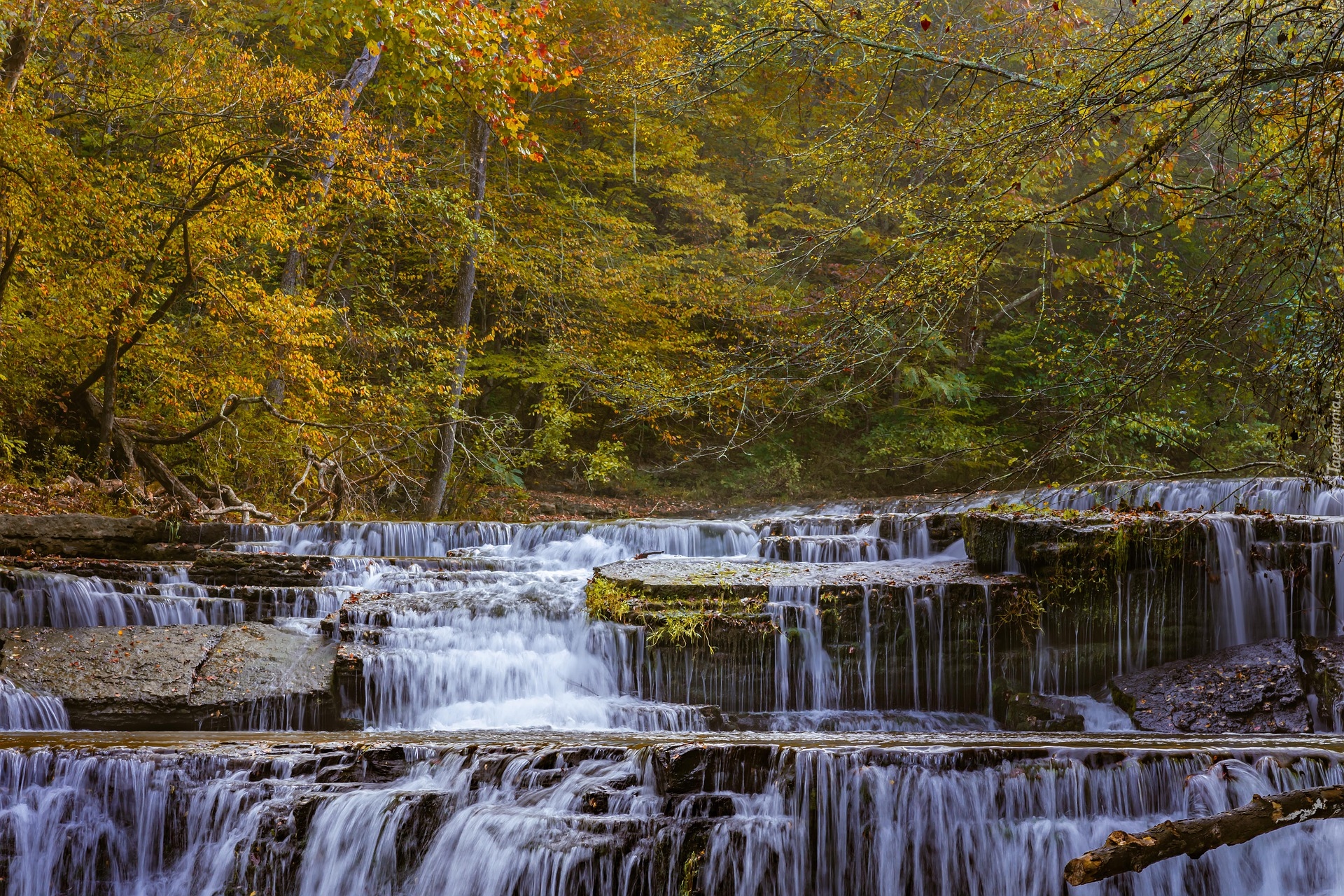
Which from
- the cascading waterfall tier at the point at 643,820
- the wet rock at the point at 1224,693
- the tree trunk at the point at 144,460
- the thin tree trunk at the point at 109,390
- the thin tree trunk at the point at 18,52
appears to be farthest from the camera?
the tree trunk at the point at 144,460

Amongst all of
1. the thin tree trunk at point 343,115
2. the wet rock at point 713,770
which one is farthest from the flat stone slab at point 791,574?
the thin tree trunk at point 343,115

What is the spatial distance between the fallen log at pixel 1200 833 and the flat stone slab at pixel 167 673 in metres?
5.97

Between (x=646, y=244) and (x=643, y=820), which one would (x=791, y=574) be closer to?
(x=643, y=820)

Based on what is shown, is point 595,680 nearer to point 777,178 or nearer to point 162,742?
point 162,742

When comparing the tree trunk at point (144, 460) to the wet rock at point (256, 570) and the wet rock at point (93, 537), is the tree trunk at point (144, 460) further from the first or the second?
the wet rock at point (256, 570)

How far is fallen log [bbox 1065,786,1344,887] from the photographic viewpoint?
9.41ft

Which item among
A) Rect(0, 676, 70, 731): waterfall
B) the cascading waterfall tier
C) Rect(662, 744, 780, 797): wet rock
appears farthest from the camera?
Rect(0, 676, 70, 731): waterfall

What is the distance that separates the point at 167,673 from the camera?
23.2 ft

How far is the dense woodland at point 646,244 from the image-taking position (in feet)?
13.9

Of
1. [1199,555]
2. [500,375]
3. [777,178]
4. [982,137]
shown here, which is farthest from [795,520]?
[777,178]

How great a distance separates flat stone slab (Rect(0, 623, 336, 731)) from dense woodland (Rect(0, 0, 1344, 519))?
11.5 feet

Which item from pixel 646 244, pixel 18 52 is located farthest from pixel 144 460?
pixel 646 244

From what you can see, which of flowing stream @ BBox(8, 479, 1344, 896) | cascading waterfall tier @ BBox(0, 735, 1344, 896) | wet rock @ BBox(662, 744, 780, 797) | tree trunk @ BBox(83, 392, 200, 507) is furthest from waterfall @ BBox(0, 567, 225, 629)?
wet rock @ BBox(662, 744, 780, 797)

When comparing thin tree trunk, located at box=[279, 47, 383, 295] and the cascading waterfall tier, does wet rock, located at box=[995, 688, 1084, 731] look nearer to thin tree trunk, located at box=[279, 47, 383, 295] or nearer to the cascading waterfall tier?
the cascading waterfall tier
